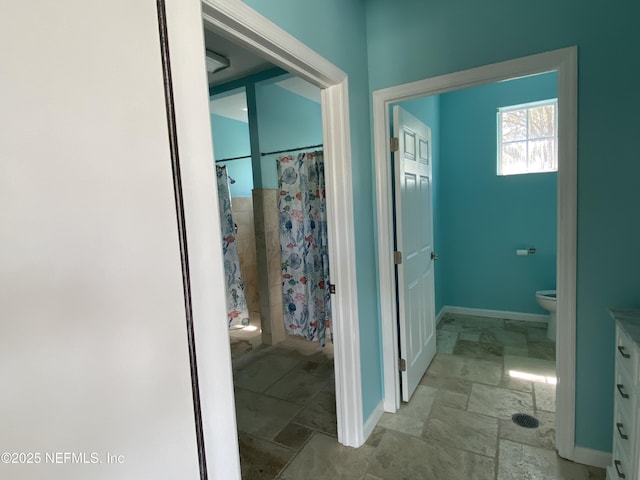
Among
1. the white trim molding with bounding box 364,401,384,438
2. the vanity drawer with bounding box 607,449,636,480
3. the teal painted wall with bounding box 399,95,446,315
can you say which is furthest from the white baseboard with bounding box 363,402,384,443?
the teal painted wall with bounding box 399,95,446,315

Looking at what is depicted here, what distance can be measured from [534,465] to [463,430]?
37cm

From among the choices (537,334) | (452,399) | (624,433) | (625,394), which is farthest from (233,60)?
(537,334)

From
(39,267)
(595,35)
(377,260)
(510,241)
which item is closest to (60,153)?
(39,267)

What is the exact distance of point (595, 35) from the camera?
5.03ft

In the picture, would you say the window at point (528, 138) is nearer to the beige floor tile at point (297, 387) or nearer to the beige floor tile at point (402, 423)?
the beige floor tile at point (402, 423)

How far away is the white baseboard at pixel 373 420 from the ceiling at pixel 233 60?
103 inches

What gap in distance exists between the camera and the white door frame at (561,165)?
5.24ft

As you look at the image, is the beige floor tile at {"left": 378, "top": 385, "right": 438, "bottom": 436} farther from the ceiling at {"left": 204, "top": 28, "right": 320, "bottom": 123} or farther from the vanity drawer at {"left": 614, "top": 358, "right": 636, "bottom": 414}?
the ceiling at {"left": 204, "top": 28, "right": 320, "bottom": 123}

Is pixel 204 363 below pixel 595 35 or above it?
below

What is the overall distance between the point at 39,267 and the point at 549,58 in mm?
2106

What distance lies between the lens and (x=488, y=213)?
3730mm

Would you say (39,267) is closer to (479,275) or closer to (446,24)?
(446,24)

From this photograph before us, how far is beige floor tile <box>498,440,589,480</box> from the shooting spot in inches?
64.8

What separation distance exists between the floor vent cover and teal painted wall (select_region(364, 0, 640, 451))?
0.98 feet
